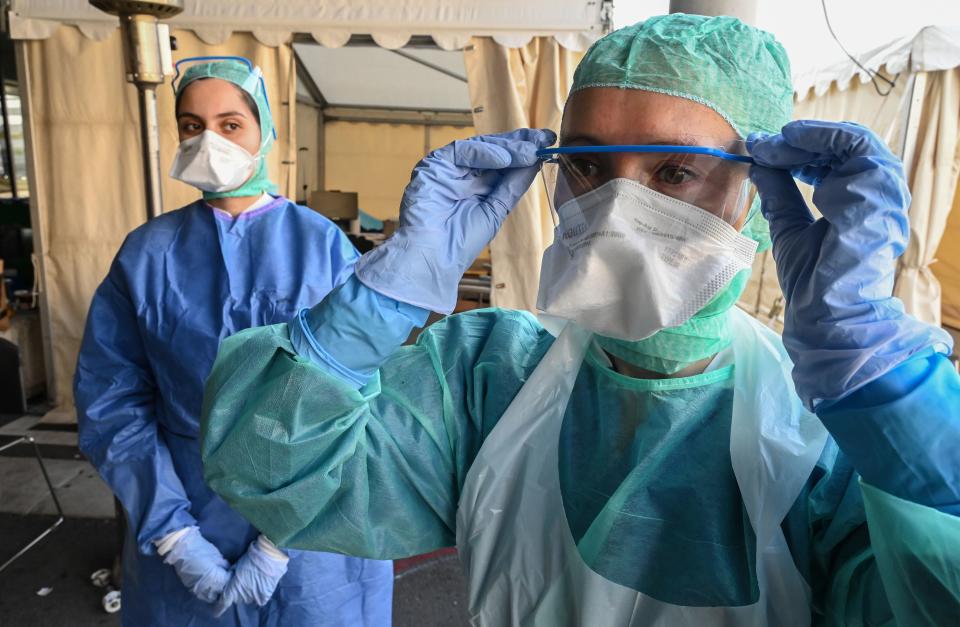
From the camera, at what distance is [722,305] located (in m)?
0.89

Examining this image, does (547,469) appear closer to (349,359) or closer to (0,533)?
(349,359)

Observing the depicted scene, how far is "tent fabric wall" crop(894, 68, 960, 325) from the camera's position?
381cm

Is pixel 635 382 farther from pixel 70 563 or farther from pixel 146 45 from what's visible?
pixel 70 563

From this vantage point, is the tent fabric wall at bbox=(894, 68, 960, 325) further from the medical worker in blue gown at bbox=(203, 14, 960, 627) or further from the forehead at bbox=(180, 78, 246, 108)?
the forehead at bbox=(180, 78, 246, 108)

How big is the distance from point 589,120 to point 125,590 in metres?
1.78

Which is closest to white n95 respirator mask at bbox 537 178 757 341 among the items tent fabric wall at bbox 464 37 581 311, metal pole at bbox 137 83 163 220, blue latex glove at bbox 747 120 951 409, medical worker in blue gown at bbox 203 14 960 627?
medical worker in blue gown at bbox 203 14 960 627

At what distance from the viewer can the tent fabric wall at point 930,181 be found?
3.81 meters

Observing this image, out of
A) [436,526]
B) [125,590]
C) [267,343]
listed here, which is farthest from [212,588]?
[267,343]

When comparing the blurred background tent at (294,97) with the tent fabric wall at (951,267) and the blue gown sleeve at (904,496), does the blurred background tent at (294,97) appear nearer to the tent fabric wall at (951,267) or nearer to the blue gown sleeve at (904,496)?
the tent fabric wall at (951,267)

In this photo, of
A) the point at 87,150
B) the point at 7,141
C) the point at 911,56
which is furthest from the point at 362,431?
the point at 7,141

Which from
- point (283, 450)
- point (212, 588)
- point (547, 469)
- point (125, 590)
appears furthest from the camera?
point (125, 590)

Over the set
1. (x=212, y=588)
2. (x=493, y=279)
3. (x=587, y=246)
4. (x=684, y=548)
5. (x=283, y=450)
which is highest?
(x=587, y=246)

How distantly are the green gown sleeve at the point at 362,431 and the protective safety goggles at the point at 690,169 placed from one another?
0.36 metres

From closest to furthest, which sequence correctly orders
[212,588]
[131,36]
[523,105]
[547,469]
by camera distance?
[547,469], [212,588], [131,36], [523,105]
